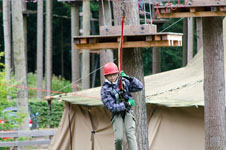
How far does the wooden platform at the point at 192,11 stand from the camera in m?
10.1

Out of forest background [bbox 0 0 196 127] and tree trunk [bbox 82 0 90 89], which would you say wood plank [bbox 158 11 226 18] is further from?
forest background [bbox 0 0 196 127]

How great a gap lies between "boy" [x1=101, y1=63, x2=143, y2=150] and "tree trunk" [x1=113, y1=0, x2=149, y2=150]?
163cm

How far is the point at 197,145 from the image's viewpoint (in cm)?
1222

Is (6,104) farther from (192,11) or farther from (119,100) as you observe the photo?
(119,100)

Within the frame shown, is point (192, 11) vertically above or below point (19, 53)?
above

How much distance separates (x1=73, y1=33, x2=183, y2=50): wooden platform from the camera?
8.11 metres

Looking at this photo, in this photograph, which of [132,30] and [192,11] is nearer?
[132,30]

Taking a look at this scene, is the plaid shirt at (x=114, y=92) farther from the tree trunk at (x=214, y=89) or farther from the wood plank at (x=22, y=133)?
the wood plank at (x=22, y=133)

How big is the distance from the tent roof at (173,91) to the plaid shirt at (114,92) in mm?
3888

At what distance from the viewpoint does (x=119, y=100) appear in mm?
7457

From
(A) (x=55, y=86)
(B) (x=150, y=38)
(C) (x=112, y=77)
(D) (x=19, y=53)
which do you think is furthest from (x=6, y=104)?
(A) (x=55, y=86)

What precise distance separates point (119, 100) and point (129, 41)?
1221mm

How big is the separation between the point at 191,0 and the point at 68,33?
34960mm

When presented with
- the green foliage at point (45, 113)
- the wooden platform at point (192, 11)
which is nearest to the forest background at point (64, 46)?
the green foliage at point (45, 113)
